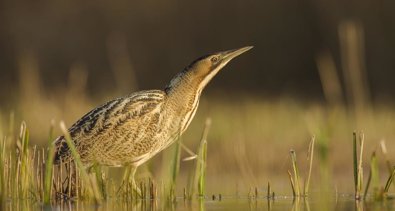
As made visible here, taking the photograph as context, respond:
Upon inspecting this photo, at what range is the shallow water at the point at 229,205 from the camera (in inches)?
332

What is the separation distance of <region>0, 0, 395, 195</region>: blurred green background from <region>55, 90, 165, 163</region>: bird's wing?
5.39m

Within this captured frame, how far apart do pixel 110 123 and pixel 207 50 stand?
37.3 feet

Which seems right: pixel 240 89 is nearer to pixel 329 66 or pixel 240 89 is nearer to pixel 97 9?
pixel 329 66

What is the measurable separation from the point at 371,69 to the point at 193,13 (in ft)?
11.4

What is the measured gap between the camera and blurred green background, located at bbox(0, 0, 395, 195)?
54.3 feet

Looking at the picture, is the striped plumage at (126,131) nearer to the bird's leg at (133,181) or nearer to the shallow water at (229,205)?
the bird's leg at (133,181)

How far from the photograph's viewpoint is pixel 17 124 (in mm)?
13695

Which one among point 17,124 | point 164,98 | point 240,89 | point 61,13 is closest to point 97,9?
point 61,13

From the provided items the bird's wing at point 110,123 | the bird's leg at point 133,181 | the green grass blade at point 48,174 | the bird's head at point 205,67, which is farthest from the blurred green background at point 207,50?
the green grass blade at point 48,174

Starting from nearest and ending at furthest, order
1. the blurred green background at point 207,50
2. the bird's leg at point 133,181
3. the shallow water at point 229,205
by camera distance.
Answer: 1. the shallow water at point 229,205
2. the bird's leg at point 133,181
3. the blurred green background at point 207,50

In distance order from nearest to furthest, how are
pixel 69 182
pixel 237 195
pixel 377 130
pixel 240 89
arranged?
1. pixel 69 182
2. pixel 237 195
3. pixel 377 130
4. pixel 240 89

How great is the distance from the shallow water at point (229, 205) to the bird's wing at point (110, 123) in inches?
28.4

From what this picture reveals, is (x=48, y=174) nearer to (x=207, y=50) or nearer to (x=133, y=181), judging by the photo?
(x=133, y=181)

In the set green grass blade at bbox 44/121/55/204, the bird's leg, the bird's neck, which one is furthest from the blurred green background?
green grass blade at bbox 44/121/55/204
